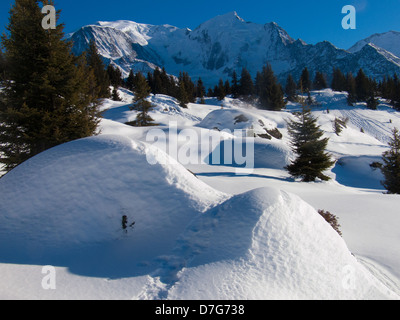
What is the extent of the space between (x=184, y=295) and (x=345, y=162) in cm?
3161

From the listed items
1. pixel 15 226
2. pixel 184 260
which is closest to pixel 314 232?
pixel 184 260

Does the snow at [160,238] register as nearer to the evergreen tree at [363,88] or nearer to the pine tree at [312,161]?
the pine tree at [312,161]

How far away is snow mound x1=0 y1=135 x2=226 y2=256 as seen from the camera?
5.75 m

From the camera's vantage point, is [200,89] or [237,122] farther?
[200,89]

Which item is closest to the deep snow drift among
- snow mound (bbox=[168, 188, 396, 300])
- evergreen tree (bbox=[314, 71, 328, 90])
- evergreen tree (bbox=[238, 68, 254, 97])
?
snow mound (bbox=[168, 188, 396, 300])

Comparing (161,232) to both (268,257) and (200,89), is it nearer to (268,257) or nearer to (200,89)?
(268,257)

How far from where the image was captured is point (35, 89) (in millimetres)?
10438

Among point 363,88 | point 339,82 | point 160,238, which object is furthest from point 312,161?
point 339,82

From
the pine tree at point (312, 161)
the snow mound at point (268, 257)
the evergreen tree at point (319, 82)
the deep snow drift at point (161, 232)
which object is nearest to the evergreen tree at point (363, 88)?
the evergreen tree at point (319, 82)

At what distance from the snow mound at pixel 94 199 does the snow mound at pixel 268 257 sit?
3.06 ft

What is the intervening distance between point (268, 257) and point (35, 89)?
11223mm

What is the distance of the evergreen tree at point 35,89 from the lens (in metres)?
10.3

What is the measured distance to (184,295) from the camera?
3984 mm
